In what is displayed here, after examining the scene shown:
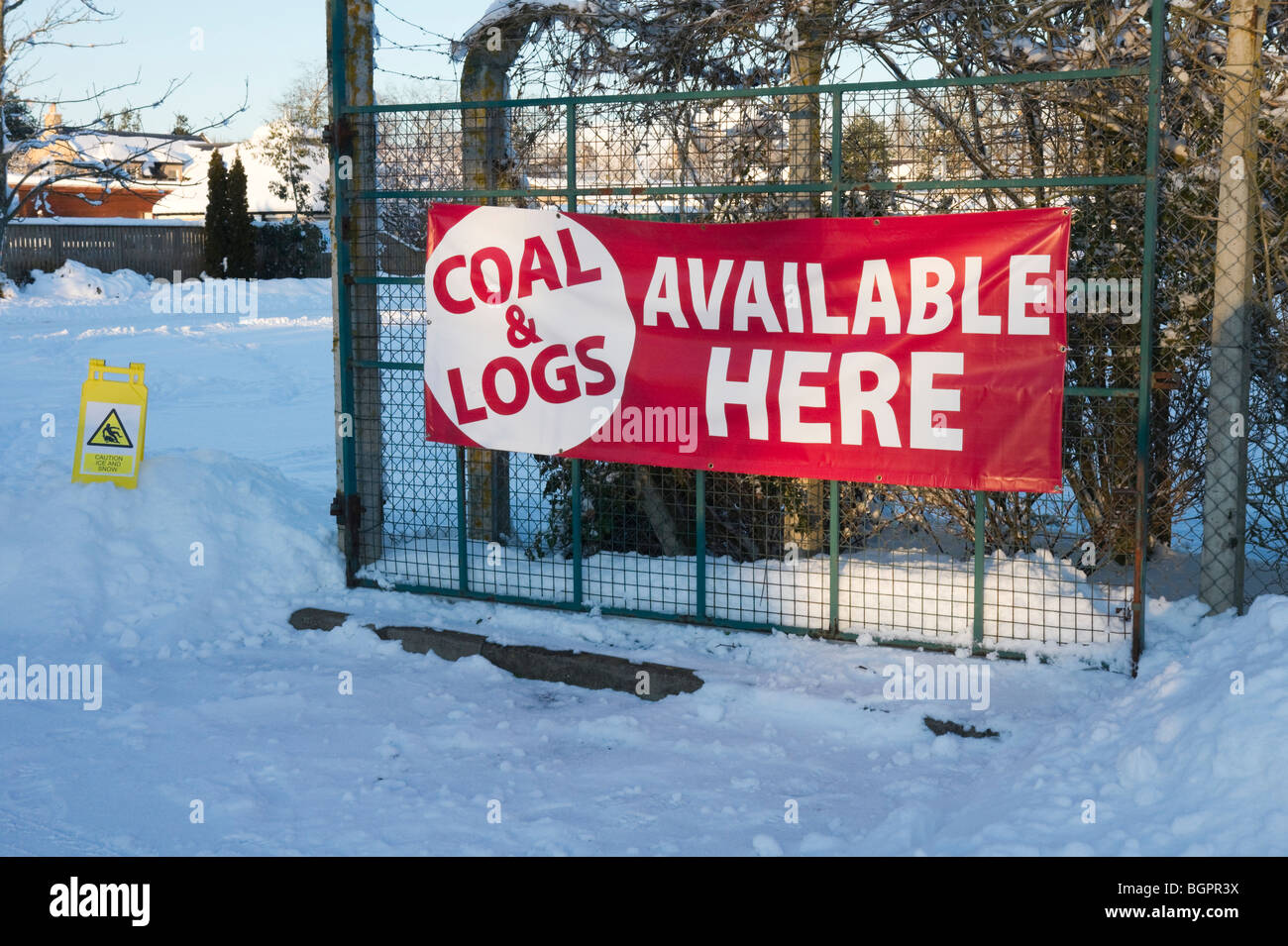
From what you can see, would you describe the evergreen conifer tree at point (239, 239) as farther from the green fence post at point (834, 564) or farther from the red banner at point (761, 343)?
the green fence post at point (834, 564)

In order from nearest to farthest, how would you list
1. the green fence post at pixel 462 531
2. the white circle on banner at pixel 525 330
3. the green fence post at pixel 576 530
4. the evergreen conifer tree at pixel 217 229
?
the white circle on banner at pixel 525 330, the green fence post at pixel 576 530, the green fence post at pixel 462 531, the evergreen conifer tree at pixel 217 229

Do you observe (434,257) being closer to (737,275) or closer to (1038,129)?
(737,275)

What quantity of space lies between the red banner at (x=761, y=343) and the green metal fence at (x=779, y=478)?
262 millimetres

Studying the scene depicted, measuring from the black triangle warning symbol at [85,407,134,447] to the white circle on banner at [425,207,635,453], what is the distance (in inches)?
88.1

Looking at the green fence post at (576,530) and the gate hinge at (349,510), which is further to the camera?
the gate hinge at (349,510)

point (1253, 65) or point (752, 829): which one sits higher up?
point (1253, 65)

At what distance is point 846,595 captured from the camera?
7016 mm

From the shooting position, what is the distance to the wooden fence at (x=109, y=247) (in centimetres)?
3203

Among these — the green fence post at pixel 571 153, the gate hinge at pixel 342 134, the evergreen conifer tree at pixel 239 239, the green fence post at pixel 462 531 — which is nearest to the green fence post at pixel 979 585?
the green fence post at pixel 571 153

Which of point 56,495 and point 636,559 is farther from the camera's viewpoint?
point 56,495

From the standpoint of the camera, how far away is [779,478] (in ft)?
25.4

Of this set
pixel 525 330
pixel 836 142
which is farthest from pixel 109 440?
pixel 836 142

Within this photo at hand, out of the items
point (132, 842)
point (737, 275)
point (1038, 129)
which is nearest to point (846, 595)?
point (737, 275)
